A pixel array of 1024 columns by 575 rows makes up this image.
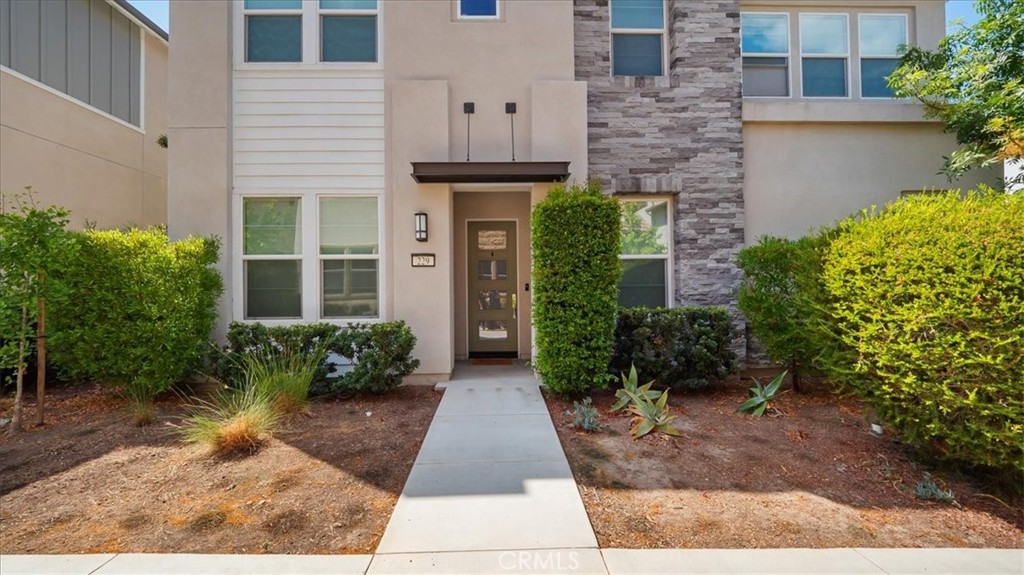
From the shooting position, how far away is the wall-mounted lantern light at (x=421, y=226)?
20.9ft

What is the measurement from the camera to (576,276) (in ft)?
17.5

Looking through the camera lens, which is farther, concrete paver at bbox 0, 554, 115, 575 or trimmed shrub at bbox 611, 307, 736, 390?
trimmed shrub at bbox 611, 307, 736, 390

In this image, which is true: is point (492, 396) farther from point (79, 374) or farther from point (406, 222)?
point (79, 374)

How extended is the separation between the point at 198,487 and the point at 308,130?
5034 mm

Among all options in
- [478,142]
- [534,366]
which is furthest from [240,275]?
[534,366]

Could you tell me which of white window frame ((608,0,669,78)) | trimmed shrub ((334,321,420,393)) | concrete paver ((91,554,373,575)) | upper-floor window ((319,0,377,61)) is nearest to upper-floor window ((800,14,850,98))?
white window frame ((608,0,669,78))

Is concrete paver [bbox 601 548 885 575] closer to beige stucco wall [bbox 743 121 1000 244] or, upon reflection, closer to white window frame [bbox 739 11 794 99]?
beige stucco wall [bbox 743 121 1000 244]

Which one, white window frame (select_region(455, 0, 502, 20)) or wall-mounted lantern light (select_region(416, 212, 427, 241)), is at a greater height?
white window frame (select_region(455, 0, 502, 20))

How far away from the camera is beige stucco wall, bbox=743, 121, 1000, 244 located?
713 centimetres

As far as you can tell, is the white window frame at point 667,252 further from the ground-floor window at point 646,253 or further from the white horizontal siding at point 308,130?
the white horizontal siding at point 308,130

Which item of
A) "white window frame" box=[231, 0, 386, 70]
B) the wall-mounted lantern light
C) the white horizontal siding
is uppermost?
"white window frame" box=[231, 0, 386, 70]

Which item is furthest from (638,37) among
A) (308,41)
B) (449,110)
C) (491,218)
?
(308,41)

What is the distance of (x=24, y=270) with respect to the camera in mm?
4746

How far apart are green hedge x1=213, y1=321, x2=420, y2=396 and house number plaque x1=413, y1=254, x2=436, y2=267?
101 cm
